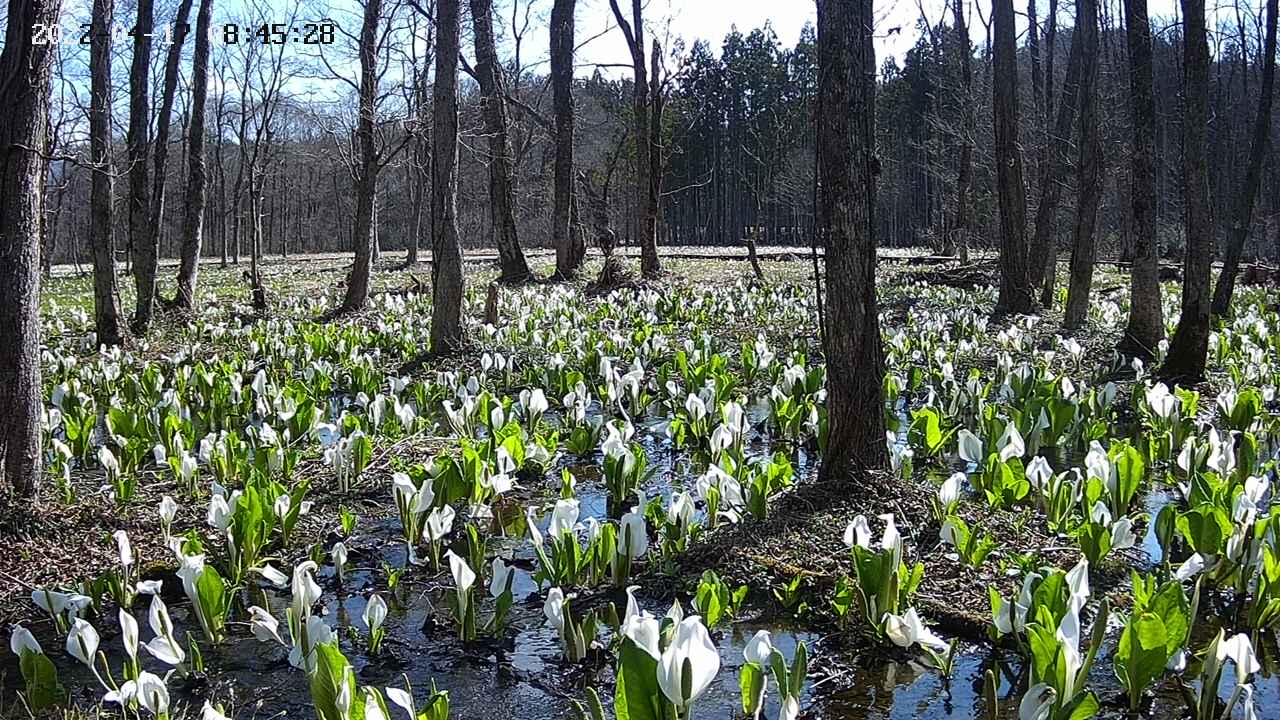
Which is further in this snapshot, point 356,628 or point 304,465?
point 304,465

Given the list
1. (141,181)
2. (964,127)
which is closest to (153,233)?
(141,181)

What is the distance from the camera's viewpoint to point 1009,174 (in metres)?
13.6

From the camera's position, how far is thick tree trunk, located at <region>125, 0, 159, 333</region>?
12.8 meters

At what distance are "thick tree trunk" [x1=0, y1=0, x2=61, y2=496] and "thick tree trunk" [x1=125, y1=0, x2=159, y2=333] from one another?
9.01 m

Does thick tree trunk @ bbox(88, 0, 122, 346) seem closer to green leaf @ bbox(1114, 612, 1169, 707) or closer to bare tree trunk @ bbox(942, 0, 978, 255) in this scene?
green leaf @ bbox(1114, 612, 1169, 707)

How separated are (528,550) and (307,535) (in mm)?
1121

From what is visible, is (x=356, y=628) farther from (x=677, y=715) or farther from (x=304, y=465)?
(x=304, y=465)

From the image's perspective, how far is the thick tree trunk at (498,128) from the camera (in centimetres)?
1958

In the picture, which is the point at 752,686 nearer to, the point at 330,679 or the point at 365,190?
the point at 330,679

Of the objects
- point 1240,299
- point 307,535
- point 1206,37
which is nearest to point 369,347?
point 307,535

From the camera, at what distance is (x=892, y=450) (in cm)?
525

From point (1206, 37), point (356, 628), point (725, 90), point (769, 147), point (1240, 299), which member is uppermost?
point (725, 90)

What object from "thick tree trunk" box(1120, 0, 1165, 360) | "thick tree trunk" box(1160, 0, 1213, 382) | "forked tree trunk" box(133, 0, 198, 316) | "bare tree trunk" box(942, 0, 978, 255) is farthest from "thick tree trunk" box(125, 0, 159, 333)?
"bare tree trunk" box(942, 0, 978, 255)

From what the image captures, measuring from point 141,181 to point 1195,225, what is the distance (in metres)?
12.4
